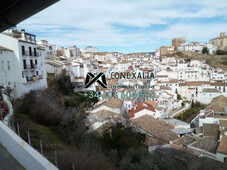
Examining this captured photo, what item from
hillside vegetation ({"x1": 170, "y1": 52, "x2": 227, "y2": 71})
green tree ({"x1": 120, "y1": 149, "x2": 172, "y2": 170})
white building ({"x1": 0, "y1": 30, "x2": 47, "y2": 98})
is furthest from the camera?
hillside vegetation ({"x1": 170, "y1": 52, "x2": 227, "y2": 71})

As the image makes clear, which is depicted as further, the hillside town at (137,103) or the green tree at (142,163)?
the hillside town at (137,103)

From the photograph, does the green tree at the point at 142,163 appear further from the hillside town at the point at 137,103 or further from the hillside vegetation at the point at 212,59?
the hillside vegetation at the point at 212,59

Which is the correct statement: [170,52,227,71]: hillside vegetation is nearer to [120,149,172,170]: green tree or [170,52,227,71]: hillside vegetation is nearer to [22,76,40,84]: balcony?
[22,76,40,84]: balcony

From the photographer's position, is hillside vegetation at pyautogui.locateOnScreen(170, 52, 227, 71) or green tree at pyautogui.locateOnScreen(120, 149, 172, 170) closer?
green tree at pyautogui.locateOnScreen(120, 149, 172, 170)

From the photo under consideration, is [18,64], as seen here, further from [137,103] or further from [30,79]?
[137,103]

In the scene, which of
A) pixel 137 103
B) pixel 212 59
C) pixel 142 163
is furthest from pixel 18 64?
pixel 212 59

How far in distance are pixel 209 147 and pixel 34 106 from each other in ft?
44.2

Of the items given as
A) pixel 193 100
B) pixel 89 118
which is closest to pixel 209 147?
pixel 89 118

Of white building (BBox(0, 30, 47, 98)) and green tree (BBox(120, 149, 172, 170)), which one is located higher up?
white building (BBox(0, 30, 47, 98))

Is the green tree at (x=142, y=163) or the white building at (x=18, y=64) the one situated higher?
the white building at (x=18, y=64)

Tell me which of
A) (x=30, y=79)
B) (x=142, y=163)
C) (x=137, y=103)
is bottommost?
(x=137, y=103)

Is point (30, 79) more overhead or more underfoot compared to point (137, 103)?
more overhead

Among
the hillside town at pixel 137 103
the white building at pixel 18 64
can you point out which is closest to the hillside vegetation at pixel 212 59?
the hillside town at pixel 137 103

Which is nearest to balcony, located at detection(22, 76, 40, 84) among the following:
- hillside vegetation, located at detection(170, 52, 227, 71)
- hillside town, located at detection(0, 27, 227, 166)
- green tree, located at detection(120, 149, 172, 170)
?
hillside town, located at detection(0, 27, 227, 166)
